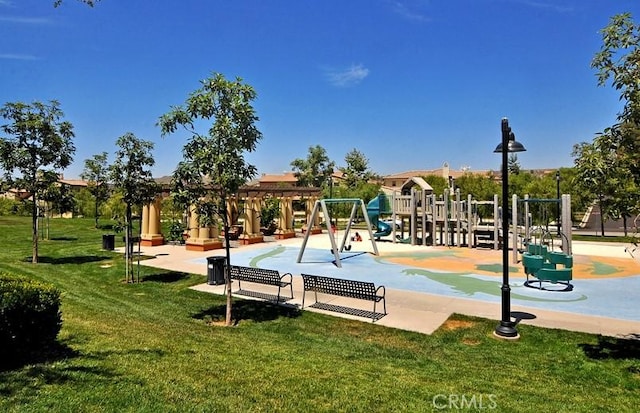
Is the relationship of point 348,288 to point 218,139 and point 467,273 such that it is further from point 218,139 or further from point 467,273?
point 467,273

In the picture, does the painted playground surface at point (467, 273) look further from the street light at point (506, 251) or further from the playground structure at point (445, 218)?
the street light at point (506, 251)

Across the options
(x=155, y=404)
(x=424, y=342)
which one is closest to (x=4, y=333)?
(x=155, y=404)

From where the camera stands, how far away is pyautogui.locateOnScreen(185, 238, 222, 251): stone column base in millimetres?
20973

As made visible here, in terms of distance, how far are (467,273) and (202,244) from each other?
12594 millimetres

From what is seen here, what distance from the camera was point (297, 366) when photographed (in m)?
6.01

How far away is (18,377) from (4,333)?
2.57 ft

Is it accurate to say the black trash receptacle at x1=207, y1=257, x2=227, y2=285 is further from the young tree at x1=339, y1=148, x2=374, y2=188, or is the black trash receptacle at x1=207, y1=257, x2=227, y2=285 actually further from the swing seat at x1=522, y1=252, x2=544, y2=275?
the young tree at x1=339, y1=148, x2=374, y2=188

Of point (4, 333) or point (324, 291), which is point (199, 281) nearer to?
point (324, 291)

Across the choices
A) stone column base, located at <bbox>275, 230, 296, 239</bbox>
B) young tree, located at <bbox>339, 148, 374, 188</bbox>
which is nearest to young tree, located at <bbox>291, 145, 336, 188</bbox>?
young tree, located at <bbox>339, 148, 374, 188</bbox>

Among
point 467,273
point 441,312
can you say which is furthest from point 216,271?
point 467,273

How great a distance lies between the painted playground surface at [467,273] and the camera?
37.3 ft

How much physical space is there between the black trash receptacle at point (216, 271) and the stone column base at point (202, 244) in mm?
7916

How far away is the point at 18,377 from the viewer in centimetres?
456

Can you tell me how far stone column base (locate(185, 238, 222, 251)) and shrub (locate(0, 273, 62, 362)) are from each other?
1508 cm
